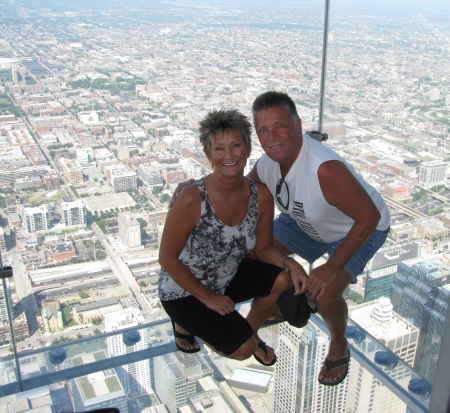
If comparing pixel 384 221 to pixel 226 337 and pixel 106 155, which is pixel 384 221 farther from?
pixel 106 155

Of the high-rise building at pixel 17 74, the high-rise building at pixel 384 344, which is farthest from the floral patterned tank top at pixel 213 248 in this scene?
the high-rise building at pixel 17 74

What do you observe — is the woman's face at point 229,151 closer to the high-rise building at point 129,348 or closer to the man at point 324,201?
the man at point 324,201

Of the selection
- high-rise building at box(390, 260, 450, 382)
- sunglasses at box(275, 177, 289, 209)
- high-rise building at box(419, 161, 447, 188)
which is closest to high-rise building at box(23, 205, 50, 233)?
sunglasses at box(275, 177, 289, 209)

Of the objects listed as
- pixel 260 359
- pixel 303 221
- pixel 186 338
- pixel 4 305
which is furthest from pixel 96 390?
pixel 303 221

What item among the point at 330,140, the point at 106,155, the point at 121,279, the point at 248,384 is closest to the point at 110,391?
the point at 248,384

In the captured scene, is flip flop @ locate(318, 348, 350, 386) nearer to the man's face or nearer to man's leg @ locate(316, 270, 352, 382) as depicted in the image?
man's leg @ locate(316, 270, 352, 382)

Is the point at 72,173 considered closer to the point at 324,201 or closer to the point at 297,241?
the point at 297,241
